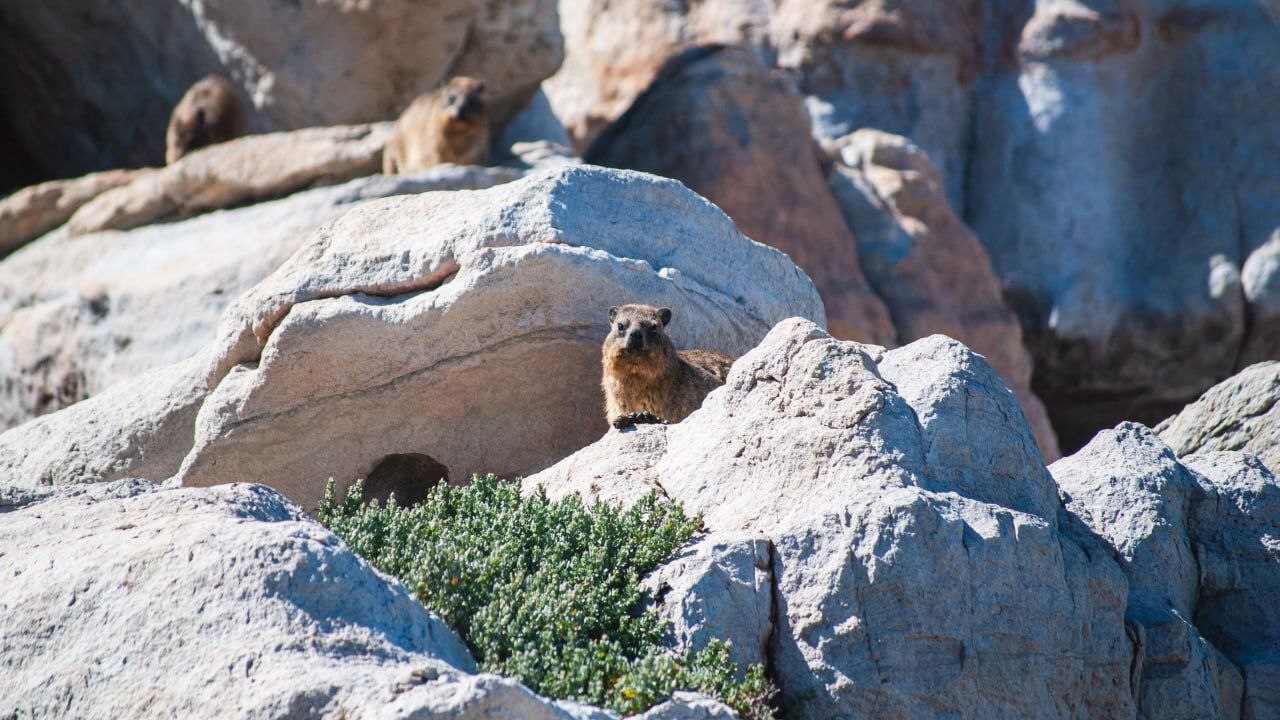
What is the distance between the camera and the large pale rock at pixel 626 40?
1791 centimetres

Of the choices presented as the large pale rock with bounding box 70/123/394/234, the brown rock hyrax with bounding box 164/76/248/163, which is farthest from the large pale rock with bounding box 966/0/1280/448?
the brown rock hyrax with bounding box 164/76/248/163

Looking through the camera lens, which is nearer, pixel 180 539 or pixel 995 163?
pixel 180 539

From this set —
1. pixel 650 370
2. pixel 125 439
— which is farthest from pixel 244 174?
pixel 650 370

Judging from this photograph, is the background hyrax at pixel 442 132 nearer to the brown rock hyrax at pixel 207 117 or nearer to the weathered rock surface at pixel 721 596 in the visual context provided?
the brown rock hyrax at pixel 207 117

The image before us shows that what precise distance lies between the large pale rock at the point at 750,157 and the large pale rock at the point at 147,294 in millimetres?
2178

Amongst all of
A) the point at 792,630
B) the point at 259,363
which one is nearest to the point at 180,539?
the point at 792,630

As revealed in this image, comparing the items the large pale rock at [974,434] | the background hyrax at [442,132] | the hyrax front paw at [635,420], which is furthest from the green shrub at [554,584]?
the background hyrax at [442,132]

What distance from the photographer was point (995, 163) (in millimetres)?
18750

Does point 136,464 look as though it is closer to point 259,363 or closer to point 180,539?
point 259,363

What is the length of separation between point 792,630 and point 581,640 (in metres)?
0.84

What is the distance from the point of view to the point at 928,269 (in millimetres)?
Result: 14977

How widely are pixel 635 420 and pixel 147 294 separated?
6.90 meters

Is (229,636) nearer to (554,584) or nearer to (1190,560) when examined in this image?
(554,584)

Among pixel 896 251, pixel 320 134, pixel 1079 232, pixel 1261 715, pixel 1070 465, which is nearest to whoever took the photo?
pixel 1261 715
